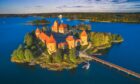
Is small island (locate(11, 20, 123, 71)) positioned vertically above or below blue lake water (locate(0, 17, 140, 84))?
above

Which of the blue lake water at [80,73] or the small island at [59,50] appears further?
the small island at [59,50]

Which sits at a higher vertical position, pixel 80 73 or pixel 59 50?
pixel 59 50

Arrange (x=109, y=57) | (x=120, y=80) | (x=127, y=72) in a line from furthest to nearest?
1. (x=109, y=57)
2. (x=127, y=72)
3. (x=120, y=80)

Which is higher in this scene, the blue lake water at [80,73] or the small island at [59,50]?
the small island at [59,50]

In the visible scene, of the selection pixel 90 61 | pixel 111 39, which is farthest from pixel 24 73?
pixel 111 39

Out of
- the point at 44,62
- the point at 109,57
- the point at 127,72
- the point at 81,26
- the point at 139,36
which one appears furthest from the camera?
the point at 81,26

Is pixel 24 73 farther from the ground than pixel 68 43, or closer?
closer

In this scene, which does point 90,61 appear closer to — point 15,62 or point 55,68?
point 55,68

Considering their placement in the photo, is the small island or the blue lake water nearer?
the blue lake water

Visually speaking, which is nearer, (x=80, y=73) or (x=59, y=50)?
(x=80, y=73)

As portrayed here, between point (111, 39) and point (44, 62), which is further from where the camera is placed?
point (111, 39)
